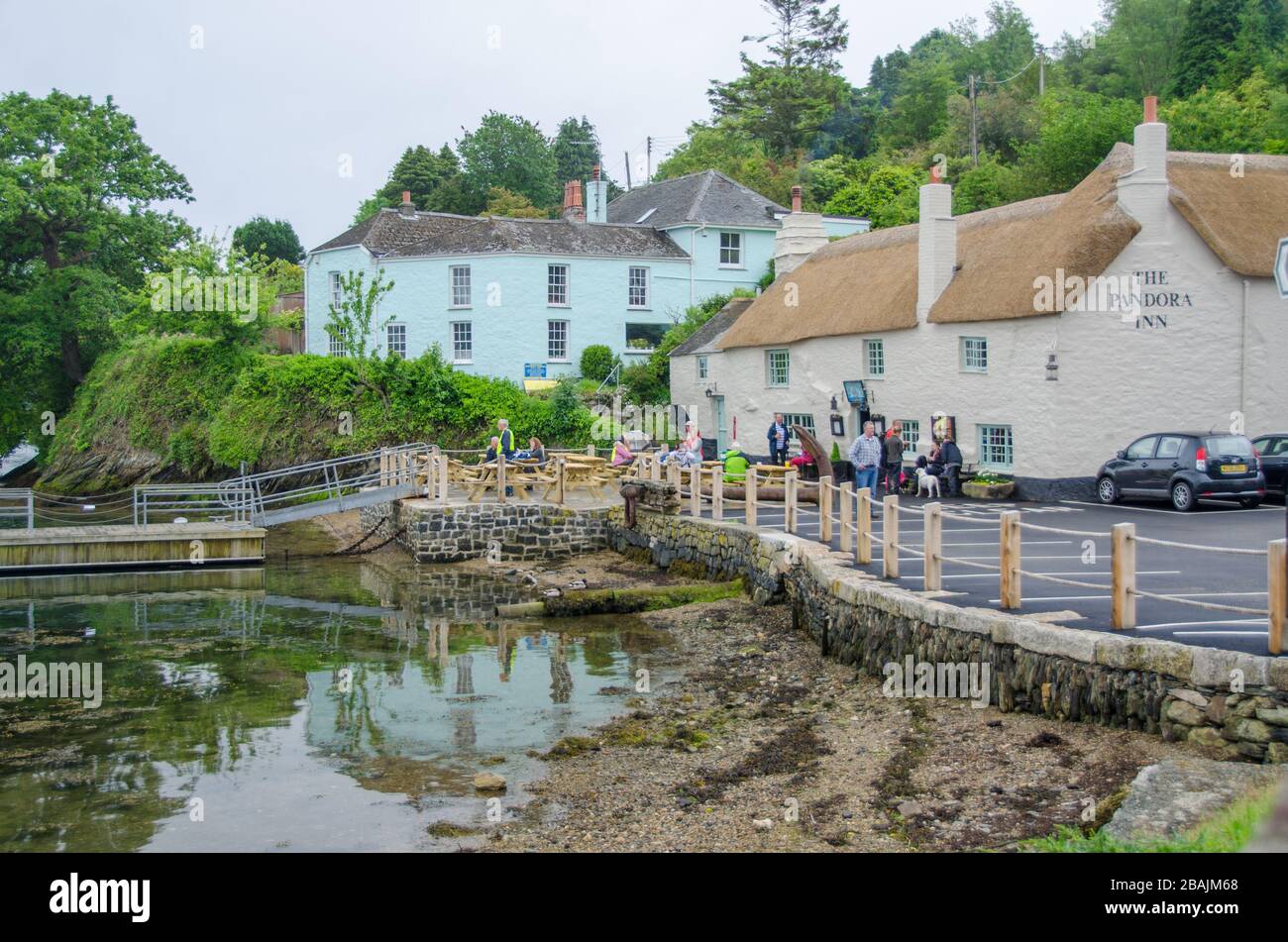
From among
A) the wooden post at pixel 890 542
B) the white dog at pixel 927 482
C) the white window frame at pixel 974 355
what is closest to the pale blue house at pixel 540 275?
the white window frame at pixel 974 355

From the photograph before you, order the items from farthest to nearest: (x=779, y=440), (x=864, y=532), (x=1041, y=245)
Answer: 1. (x=779, y=440)
2. (x=1041, y=245)
3. (x=864, y=532)

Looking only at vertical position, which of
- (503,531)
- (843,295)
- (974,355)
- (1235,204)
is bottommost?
(503,531)

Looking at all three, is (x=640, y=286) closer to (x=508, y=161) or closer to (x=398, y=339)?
(x=398, y=339)

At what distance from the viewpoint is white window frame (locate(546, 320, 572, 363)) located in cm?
4362

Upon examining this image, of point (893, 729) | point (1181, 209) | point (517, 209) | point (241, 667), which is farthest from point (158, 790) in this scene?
point (517, 209)

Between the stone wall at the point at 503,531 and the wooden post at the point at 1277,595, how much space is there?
759 inches

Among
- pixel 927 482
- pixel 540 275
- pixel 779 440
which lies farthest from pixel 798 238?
pixel 927 482

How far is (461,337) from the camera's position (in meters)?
43.4

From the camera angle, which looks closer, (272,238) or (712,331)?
(712,331)

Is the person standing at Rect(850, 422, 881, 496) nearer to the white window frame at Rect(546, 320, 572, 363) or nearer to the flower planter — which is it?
the flower planter

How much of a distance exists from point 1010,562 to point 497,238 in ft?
111

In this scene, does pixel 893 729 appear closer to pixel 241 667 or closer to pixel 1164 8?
pixel 241 667

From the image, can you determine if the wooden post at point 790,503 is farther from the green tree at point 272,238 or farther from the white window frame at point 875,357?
the green tree at point 272,238
